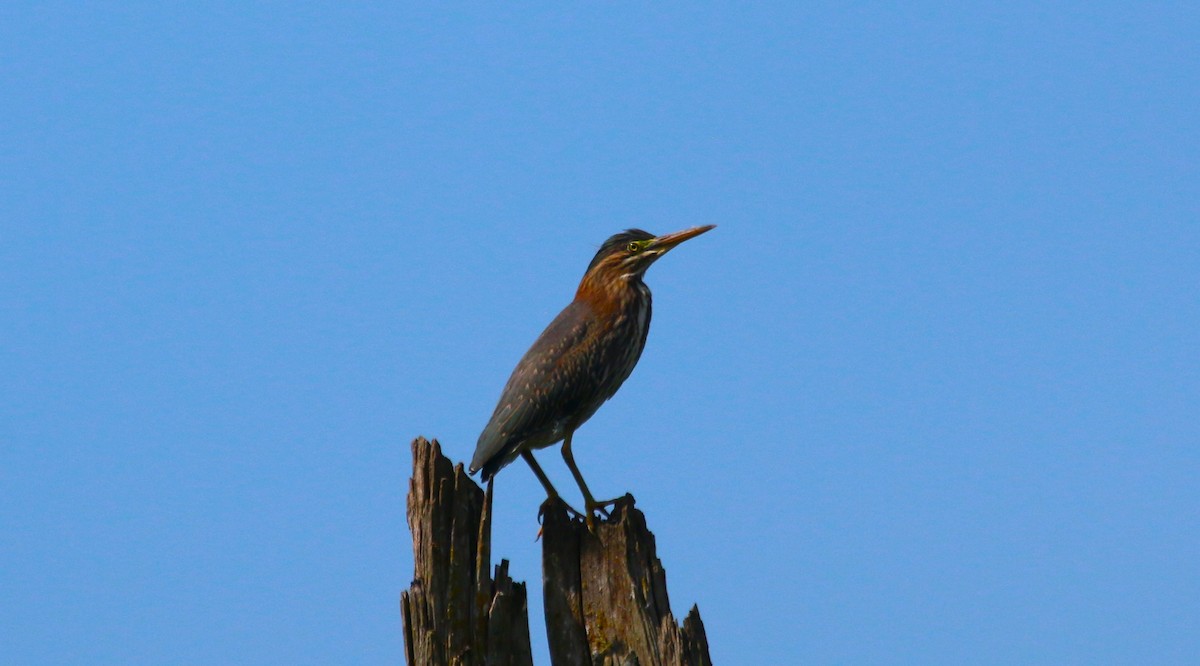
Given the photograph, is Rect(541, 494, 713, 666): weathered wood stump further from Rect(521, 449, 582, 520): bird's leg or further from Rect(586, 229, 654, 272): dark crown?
Rect(586, 229, 654, 272): dark crown

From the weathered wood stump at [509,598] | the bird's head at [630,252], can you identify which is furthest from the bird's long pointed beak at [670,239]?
the weathered wood stump at [509,598]

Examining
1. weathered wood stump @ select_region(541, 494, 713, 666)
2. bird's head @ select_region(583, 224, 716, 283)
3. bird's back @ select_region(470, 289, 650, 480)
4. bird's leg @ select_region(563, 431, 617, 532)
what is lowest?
weathered wood stump @ select_region(541, 494, 713, 666)

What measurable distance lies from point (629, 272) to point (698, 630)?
396cm

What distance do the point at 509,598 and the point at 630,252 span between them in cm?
398

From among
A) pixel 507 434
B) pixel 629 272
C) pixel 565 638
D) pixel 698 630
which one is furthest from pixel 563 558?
pixel 629 272

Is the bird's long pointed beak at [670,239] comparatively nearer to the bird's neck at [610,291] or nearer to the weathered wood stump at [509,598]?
the bird's neck at [610,291]

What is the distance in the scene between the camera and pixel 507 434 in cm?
879

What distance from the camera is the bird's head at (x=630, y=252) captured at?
1020 cm

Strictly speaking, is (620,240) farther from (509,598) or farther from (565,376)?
(509,598)

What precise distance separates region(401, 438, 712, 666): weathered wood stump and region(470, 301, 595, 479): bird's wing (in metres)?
1.49

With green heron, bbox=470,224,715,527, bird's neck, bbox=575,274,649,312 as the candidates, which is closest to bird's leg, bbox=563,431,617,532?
green heron, bbox=470,224,715,527

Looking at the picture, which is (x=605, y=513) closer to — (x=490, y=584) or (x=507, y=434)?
(x=507, y=434)

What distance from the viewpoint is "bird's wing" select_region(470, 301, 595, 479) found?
345 inches

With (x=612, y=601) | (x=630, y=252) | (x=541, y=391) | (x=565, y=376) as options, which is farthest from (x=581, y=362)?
(x=612, y=601)
